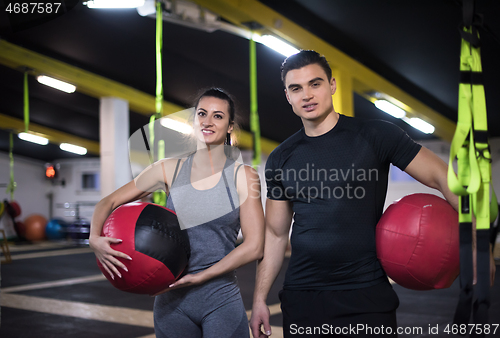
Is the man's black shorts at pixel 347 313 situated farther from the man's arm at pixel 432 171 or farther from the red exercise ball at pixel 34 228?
the red exercise ball at pixel 34 228

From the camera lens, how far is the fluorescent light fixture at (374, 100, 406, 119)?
7.67 m

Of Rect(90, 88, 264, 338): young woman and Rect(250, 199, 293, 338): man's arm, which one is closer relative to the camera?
Rect(90, 88, 264, 338): young woman

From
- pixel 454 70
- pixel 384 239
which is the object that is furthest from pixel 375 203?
pixel 454 70

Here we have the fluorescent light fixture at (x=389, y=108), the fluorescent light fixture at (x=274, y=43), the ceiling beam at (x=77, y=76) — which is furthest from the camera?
the fluorescent light fixture at (x=389, y=108)

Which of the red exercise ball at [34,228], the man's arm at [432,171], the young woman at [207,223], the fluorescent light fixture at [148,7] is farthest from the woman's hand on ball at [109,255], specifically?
the red exercise ball at [34,228]

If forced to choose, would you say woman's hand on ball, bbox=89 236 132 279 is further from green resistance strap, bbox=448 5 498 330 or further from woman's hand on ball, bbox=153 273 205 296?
green resistance strap, bbox=448 5 498 330

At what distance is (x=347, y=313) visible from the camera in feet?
4.42

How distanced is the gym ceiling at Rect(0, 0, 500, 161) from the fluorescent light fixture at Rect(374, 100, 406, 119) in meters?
0.18

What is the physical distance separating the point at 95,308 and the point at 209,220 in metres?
3.61

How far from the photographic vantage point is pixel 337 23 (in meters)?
5.58

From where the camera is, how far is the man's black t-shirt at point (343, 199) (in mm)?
1388

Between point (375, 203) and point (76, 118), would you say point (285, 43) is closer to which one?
point (375, 203)

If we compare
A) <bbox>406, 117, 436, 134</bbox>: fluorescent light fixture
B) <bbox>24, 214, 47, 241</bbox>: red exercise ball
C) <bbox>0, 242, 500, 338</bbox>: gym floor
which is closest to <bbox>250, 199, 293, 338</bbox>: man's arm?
<bbox>0, 242, 500, 338</bbox>: gym floor

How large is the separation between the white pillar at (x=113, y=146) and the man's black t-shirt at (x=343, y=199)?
279 inches
